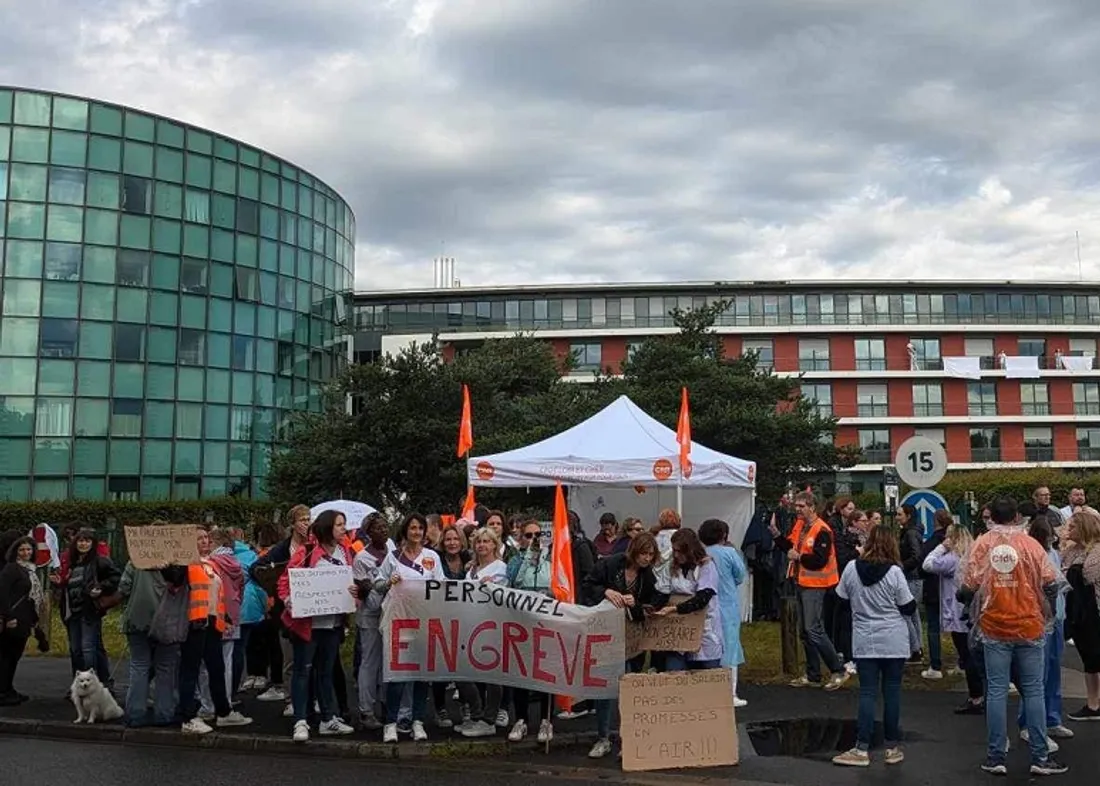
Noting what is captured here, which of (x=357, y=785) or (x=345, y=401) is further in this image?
(x=345, y=401)

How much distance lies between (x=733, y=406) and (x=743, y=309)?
3828 centimetres

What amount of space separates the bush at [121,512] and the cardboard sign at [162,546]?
904 inches

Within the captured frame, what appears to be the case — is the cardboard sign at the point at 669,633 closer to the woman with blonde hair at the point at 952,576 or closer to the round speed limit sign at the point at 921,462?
the woman with blonde hair at the point at 952,576

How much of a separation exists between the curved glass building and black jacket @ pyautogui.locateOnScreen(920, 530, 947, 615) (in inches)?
1311

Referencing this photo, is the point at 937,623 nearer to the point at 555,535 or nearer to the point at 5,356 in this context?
the point at 555,535

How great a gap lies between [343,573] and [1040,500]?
8.82 metres

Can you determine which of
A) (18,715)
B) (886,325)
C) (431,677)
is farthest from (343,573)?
(886,325)

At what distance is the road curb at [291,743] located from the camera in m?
8.48

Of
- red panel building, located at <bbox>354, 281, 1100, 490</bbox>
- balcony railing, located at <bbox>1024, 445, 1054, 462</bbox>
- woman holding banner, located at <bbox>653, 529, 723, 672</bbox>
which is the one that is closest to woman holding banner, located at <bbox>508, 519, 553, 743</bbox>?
woman holding banner, located at <bbox>653, 529, 723, 672</bbox>

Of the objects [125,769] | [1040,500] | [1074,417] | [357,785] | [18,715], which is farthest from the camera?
[1074,417]

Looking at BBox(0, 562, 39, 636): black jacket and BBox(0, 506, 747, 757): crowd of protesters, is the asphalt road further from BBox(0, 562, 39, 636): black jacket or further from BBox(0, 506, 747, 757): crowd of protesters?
BBox(0, 562, 39, 636): black jacket

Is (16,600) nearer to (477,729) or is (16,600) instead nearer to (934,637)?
(477,729)

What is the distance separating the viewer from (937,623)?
11.6 meters

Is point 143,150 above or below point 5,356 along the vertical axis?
above
